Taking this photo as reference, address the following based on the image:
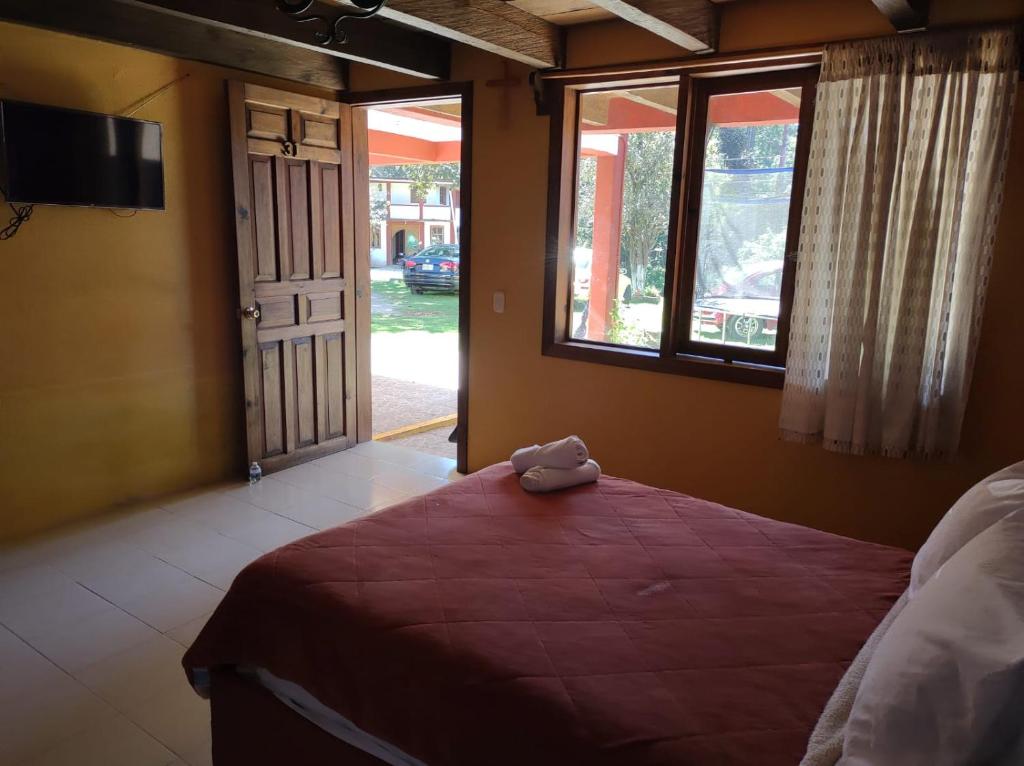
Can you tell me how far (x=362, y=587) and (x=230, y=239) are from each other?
8.93 feet

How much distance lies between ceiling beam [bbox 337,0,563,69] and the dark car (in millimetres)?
10741

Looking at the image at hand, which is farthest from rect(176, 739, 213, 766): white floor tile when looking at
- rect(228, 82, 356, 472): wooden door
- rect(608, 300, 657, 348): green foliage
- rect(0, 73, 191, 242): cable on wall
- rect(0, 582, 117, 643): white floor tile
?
rect(608, 300, 657, 348): green foliage

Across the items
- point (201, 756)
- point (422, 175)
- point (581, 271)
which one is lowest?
point (201, 756)

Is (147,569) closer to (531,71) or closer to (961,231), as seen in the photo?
(531,71)

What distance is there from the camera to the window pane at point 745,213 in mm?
3018

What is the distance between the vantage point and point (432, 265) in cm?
1405

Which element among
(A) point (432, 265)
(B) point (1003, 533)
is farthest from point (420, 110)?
(A) point (432, 265)

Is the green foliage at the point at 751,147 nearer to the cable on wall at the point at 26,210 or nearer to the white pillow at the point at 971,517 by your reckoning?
the white pillow at the point at 971,517

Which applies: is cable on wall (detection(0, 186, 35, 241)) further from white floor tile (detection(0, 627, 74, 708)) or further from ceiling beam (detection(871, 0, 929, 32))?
ceiling beam (detection(871, 0, 929, 32))

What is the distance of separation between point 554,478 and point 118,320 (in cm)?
236

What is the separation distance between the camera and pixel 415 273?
46.6 ft

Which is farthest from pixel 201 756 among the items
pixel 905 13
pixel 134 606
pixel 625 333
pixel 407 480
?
pixel 905 13

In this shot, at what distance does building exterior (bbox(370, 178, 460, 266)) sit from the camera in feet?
55.5

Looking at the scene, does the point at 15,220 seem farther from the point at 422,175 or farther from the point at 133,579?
the point at 422,175
